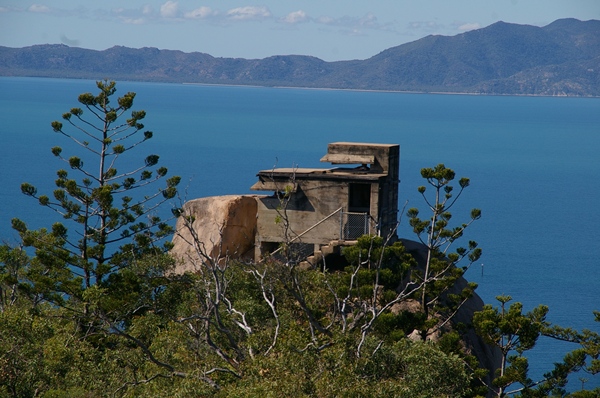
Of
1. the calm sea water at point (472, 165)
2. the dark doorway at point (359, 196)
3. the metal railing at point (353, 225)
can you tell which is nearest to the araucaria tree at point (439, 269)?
the metal railing at point (353, 225)

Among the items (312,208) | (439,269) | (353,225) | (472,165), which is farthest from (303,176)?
(472,165)

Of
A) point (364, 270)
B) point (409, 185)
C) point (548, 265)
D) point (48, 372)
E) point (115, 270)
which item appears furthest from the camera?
point (409, 185)

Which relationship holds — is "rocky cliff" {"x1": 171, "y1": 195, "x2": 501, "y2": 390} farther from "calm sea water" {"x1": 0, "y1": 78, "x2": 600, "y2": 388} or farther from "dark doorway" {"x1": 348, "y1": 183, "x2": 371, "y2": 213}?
"calm sea water" {"x1": 0, "y1": 78, "x2": 600, "y2": 388}

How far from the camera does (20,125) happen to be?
12925 centimetres

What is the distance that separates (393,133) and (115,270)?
10338 centimetres

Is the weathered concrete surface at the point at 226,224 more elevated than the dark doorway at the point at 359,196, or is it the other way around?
the dark doorway at the point at 359,196

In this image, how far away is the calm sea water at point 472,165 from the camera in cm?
5159

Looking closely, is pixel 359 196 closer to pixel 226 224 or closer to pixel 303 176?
pixel 303 176

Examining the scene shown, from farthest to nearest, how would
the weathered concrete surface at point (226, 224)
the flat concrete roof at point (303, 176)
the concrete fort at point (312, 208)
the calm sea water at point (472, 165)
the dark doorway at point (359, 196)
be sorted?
the calm sea water at point (472, 165) → the dark doorway at point (359, 196) → the weathered concrete surface at point (226, 224) → the concrete fort at point (312, 208) → the flat concrete roof at point (303, 176)

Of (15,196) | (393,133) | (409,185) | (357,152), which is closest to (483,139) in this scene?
(393,133)

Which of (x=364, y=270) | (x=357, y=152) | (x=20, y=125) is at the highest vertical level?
(x=357, y=152)

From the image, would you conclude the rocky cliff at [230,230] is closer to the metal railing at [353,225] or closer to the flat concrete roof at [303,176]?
the flat concrete roof at [303,176]

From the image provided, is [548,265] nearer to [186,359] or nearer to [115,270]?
[115,270]

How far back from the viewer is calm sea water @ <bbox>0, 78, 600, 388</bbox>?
51.6 meters
